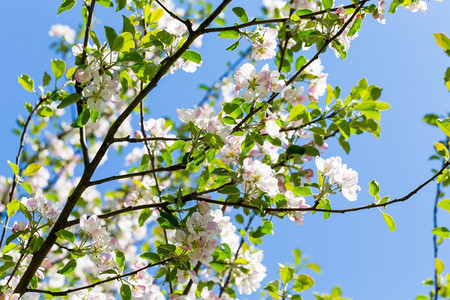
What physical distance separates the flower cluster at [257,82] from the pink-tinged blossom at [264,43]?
0.60 feet

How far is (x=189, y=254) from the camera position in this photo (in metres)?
1.29

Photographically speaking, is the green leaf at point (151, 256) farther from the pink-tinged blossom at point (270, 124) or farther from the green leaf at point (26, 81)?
the green leaf at point (26, 81)

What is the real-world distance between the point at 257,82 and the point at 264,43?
23cm

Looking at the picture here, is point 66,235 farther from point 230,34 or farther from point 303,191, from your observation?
point 230,34

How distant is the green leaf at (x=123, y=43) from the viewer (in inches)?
48.0

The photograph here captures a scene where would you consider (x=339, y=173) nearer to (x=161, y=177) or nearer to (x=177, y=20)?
(x=177, y=20)

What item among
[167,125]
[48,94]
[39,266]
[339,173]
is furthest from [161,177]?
[339,173]

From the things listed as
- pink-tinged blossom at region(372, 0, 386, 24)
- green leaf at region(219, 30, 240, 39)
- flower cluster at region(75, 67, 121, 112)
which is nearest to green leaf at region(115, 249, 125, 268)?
flower cluster at region(75, 67, 121, 112)

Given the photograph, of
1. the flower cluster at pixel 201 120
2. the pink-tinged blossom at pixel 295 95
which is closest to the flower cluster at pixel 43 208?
the flower cluster at pixel 201 120

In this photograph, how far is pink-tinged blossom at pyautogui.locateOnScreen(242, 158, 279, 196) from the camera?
1.38 meters

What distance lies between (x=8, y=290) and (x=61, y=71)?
819 millimetres

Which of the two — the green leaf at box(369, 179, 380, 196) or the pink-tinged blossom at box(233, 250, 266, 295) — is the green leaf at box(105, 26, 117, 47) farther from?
the pink-tinged blossom at box(233, 250, 266, 295)

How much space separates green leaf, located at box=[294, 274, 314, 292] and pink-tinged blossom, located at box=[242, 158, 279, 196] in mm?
445

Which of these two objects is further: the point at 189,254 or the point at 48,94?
the point at 48,94
